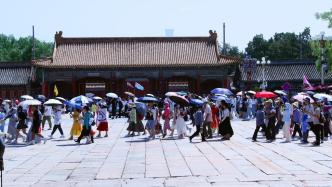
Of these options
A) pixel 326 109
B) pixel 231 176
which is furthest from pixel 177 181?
pixel 326 109

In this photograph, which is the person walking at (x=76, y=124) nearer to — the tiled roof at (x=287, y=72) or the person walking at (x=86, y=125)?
the person walking at (x=86, y=125)

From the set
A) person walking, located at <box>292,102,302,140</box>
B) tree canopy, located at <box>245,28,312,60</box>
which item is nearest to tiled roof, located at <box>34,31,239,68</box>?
person walking, located at <box>292,102,302,140</box>

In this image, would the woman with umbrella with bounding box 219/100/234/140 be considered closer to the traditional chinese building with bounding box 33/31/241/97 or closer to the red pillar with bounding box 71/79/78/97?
the traditional chinese building with bounding box 33/31/241/97

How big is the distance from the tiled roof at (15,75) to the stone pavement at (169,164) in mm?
40203

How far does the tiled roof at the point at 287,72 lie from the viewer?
59.7m

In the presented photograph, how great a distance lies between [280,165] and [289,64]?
1892 inches

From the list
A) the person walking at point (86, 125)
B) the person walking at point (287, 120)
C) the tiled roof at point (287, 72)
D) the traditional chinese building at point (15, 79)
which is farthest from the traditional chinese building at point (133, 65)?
the person walking at point (86, 125)

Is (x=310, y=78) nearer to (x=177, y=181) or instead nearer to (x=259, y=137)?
(x=259, y=137)

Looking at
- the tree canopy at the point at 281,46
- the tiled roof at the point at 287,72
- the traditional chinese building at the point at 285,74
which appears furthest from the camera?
the tree canopy at the point at 281,46

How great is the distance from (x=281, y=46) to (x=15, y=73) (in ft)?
157

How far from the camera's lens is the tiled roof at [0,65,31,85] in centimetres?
5994

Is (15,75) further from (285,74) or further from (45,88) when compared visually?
(285,74)

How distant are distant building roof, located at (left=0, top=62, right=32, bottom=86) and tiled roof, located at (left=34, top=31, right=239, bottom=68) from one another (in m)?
5.44

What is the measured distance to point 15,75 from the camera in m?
60.8
